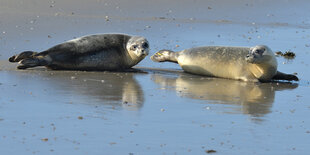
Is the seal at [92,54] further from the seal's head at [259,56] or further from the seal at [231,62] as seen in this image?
the seal's head at [259,56]

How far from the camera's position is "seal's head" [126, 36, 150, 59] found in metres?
8.56

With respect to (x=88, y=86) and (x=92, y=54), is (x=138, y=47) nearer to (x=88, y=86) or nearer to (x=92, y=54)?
(x=92, y=54)

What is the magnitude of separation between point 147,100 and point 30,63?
2.18 metres

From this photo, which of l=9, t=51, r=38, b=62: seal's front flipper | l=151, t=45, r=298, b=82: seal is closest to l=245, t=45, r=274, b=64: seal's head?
l=151, t=45, r=298, b=82: seal

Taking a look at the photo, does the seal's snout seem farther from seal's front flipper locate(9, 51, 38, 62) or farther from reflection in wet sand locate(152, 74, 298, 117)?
seal's front flipper locate(9, 51, 38, 62)

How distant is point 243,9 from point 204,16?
1.45 meters

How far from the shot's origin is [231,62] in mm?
8594

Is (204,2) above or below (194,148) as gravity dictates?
above

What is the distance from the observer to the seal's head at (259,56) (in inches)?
325

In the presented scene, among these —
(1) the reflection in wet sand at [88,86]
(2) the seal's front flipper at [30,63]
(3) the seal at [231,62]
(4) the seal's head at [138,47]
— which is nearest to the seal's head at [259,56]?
(3) the seal at [231,62]

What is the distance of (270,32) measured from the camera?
1241cm

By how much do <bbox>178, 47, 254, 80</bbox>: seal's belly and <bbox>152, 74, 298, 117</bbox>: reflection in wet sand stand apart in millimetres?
218

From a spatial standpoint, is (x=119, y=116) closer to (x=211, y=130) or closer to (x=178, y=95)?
(x=211, y=130)

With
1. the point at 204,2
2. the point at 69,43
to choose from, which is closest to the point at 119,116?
the point at 69,43
